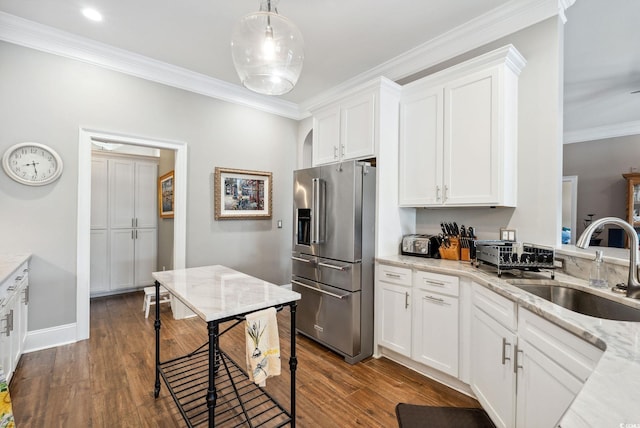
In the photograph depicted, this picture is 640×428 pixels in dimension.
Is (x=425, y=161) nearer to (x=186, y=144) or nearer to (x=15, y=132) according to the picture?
(x=186, y=144)

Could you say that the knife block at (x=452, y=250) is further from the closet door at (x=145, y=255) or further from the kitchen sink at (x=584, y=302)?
the closet door at (x=145, y=255)

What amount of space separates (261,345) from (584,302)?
1.84 m

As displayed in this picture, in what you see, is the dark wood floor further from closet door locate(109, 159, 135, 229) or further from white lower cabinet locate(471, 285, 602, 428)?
closet door locate(109, 159, 135, 229)

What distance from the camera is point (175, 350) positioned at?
9.40ft

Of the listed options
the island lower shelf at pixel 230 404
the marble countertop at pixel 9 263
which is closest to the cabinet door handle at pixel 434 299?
the island lower shelf at pixel 230 404

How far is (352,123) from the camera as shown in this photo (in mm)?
3027

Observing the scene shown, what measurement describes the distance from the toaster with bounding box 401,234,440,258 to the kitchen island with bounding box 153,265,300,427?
5.00 feet

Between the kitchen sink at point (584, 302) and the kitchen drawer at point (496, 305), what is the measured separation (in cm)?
17

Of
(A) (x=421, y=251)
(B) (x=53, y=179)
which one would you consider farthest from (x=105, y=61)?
(A) (x=421, y=251)

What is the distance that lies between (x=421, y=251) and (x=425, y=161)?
0.84 metres

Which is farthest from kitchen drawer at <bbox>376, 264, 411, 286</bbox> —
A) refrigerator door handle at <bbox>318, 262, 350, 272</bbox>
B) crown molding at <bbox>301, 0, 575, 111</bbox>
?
crown molding at <bbox>301, 0, 575, 111</bbox>

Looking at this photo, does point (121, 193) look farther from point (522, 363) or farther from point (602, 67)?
point (602, 67)

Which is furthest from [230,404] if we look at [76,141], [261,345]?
[76,141]

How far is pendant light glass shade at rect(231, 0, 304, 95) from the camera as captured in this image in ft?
5.49
